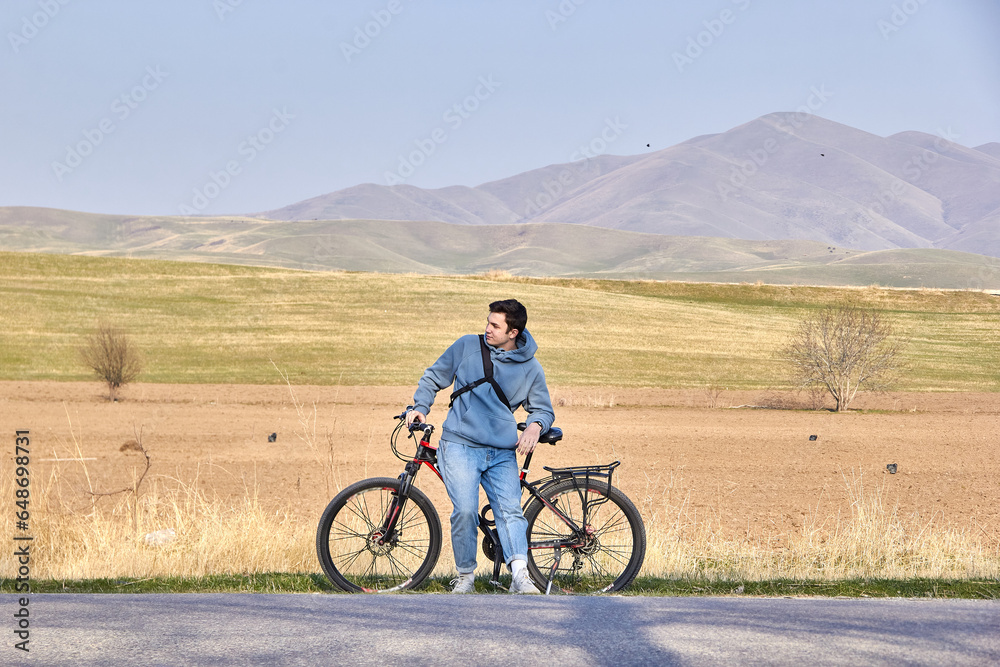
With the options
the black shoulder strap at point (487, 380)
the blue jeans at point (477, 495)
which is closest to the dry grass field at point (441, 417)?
the blue jeans at point (477, 495)

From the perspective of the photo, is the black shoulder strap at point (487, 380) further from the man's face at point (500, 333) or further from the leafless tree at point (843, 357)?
the leafless tree at point (843, 357)

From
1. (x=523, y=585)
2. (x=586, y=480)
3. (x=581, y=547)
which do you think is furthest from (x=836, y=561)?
(x=523, y=585)

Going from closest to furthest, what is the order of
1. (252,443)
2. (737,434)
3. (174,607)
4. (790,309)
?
(174,607) < (252,443) < (737,434) < (790,309)

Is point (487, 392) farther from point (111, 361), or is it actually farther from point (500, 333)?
point (111, 361)

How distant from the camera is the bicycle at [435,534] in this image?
20.8 ft

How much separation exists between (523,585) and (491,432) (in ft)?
3.28

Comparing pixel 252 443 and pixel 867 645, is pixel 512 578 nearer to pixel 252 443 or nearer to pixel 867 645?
pixel 867 645

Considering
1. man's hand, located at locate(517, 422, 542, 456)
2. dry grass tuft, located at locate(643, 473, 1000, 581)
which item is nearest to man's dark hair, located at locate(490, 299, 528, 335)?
man's hand, located at locate(517, 422, 542, 456)

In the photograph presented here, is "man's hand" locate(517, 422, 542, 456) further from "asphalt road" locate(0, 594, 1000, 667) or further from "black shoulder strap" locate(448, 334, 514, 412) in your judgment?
"asphalt road" locate(0, 594, 1000, 667)

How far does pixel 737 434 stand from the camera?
24.8m

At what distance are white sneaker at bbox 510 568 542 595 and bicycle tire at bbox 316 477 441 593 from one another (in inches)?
21.5

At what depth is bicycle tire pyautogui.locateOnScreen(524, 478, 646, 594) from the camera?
6387 mm

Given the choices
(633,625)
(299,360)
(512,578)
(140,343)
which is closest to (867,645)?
(633,625)

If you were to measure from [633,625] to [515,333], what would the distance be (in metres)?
2.17
